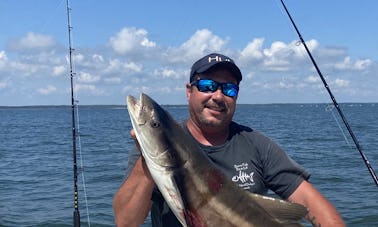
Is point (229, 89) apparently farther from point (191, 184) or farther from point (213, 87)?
point (191, 184)

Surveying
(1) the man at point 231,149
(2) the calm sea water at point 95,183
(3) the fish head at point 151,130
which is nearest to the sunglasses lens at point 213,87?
(1) the man at point 231,149

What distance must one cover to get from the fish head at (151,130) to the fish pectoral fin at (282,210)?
796mm

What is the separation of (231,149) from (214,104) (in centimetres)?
44

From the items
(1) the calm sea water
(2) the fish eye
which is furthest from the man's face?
(1) the calm sea water

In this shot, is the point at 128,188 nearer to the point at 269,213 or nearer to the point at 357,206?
the point at 269,213

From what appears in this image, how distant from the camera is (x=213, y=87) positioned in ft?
14.6

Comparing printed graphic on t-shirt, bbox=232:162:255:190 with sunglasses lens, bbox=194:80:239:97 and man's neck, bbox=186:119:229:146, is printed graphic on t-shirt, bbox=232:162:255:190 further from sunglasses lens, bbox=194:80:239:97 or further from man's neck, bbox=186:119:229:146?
sunglasses lens, bbox=194:80:239:97

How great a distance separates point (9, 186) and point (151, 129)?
746 inches

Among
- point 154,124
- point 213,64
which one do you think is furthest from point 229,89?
point 154,124

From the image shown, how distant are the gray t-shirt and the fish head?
2.39ft

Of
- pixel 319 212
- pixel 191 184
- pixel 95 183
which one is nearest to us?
pixel 191 184

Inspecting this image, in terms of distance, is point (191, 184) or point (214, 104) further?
point (214, 104)

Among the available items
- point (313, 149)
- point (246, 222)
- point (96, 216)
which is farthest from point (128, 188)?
point (313, 149)

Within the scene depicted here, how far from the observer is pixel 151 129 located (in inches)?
148
